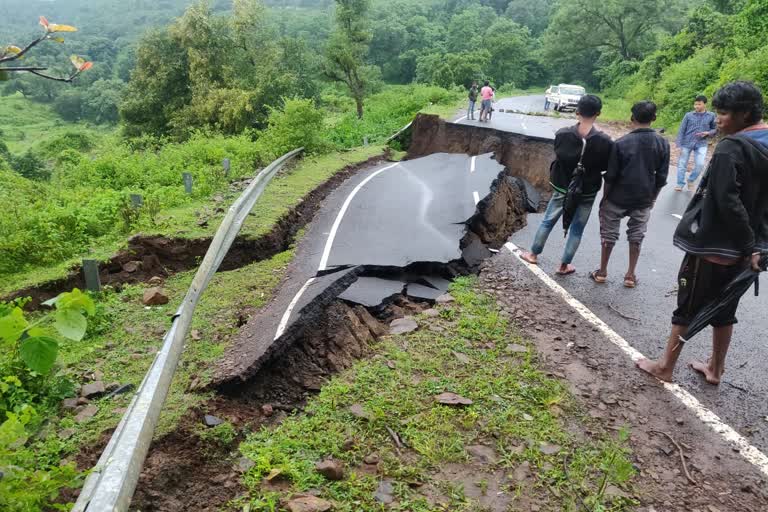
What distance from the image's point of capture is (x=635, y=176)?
5.55 metres

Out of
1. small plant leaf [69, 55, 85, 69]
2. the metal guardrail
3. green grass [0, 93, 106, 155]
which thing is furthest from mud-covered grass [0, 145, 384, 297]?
green grass [0, 93, 106, 155]

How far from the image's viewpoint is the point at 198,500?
9.94 feet

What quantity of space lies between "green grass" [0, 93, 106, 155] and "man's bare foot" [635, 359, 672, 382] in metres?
64.2

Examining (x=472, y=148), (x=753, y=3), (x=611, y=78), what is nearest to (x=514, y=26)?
(x=611, y=78)

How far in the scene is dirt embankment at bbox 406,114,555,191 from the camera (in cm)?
1313

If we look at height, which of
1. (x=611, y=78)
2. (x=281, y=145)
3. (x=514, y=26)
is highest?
(x=514, y=26)

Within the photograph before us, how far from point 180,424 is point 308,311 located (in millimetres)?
1711

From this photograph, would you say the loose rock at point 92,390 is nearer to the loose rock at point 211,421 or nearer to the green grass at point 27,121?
the loose rock at point 211,421

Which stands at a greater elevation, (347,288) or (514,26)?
(514,26)

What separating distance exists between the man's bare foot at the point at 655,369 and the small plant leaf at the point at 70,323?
4.23m

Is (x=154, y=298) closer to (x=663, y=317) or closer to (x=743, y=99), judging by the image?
(x=663, y=317)

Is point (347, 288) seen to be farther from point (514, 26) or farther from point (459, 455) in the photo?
point (514, 26)

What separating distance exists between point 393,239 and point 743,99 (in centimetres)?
463

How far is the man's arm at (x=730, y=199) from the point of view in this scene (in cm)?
348
